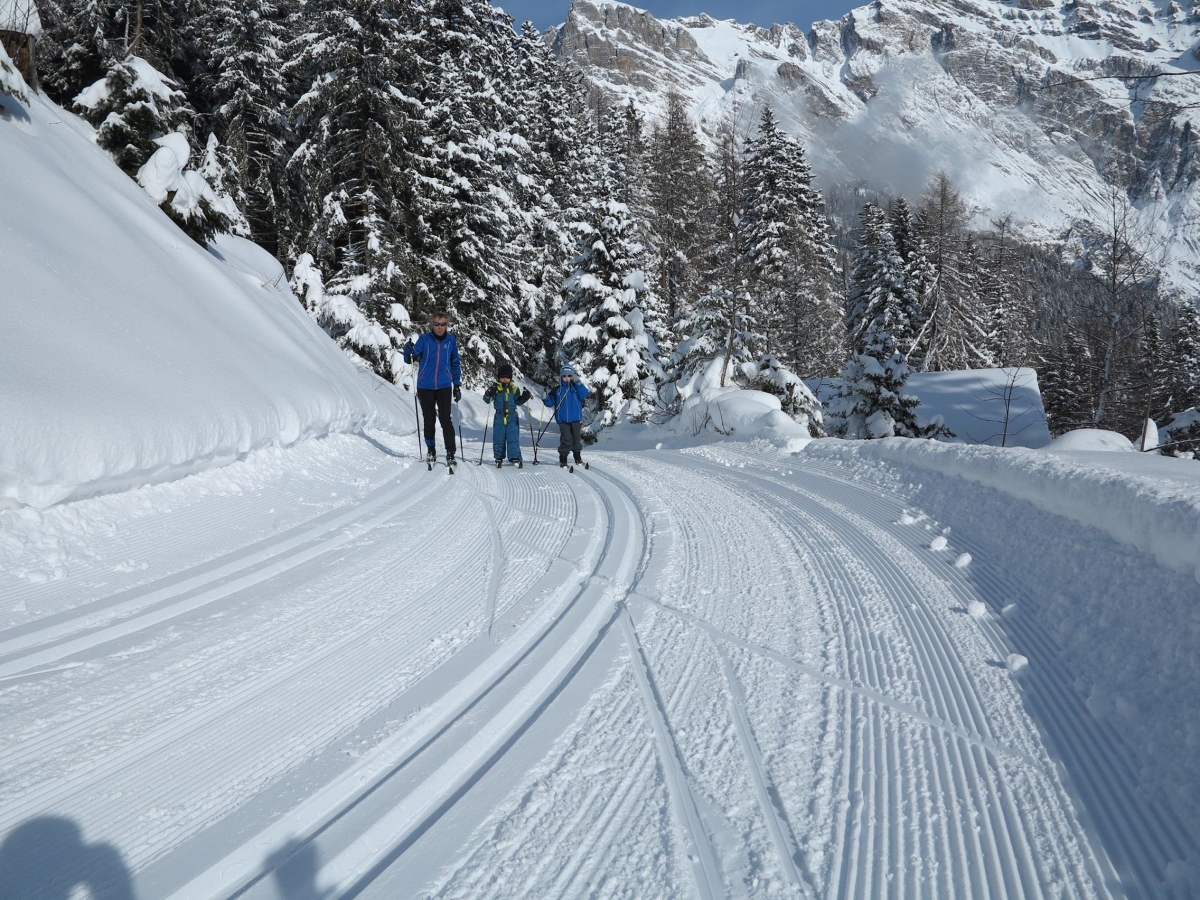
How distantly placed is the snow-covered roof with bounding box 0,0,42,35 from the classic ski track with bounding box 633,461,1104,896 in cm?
1215

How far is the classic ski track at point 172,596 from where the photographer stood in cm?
263

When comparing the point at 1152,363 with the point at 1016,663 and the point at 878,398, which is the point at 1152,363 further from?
the point at 1016,663

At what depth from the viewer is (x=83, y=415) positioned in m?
3.97

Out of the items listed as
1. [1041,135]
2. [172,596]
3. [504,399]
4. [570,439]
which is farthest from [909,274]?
[172,596]

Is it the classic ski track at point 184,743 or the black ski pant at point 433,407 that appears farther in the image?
the black ski pant at point 433,407

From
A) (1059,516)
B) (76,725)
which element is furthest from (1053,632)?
(76,725)

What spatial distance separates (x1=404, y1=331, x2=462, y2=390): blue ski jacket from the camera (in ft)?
24.5

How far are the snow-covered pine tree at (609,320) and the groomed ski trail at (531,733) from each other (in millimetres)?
13629

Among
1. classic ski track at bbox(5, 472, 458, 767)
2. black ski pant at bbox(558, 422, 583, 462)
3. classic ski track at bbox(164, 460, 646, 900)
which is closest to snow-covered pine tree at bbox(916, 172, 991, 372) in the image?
black ski pant at bbox(558, 422, 583, 462)

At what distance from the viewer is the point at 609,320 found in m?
16.9

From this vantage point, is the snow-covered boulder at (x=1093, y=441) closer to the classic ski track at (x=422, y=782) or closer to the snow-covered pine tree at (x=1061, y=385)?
the classic ski track at (x=422, y=782)

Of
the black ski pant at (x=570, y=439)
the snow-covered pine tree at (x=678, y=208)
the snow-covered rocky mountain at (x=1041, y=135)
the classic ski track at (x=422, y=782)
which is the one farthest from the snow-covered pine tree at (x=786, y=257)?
the classic ski track at (x=422, y=782)

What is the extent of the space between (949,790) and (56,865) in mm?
2733

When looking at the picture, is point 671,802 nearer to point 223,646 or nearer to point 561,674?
point 561,674
